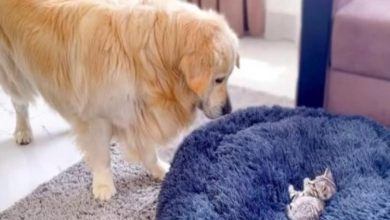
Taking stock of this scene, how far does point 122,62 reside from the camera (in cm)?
144

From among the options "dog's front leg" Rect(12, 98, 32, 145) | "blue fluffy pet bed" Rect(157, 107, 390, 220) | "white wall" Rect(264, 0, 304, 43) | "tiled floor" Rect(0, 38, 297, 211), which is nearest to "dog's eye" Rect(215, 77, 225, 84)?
"blue fluffy pet bed" Rect(157, 107, 390, 220)

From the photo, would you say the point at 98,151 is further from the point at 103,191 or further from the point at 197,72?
the point at 197,72

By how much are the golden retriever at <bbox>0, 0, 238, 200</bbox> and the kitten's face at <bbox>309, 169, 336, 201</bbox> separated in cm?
33

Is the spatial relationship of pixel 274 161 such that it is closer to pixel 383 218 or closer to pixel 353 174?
pixel 353 174

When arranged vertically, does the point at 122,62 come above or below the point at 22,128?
above

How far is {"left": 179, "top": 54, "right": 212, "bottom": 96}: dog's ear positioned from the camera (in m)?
1.38

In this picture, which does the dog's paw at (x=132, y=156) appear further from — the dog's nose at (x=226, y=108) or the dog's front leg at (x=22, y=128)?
the dog's front leg at (x=22, y=128)

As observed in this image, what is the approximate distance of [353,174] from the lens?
1472 mm

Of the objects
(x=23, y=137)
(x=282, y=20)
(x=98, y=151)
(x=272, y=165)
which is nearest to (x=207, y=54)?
(x=272, y=165)

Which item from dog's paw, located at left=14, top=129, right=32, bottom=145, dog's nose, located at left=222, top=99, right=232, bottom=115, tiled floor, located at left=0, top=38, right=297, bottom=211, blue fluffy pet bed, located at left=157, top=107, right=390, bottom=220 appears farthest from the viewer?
dog's paw, located at left=14, top=129, right=32, bottom=145

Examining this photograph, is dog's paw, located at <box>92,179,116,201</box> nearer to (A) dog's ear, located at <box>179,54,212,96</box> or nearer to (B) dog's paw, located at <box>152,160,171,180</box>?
(B) dog's paw, located at <box>152,160,171,180</box>

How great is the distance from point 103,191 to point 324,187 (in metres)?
0.67

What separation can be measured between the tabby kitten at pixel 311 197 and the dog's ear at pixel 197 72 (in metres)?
0.39

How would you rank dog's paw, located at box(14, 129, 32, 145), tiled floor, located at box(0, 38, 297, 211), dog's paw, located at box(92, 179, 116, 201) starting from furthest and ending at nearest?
1. dog's paw, located at box(14, 129, 32, 145)
2. tiled floor, located at box(0, 38, 297, 211)
3. dog's paw, located at box(92, 179, 116, 201)
